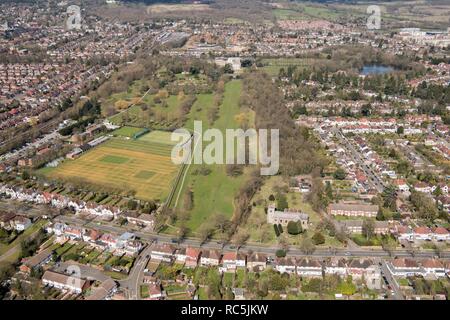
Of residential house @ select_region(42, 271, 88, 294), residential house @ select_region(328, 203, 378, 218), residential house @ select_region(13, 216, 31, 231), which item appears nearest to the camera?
residential house @ select_region(42, 271, 88, 294)

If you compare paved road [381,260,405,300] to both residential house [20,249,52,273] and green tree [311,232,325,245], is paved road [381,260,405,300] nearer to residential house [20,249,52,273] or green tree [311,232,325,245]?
green tree [311,232,325,245]

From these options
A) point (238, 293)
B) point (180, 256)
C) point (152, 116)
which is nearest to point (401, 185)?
point (238, 293)

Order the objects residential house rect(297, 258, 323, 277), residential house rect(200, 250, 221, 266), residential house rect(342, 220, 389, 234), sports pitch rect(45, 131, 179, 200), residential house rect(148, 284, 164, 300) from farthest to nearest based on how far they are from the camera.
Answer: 1. sports pitch rect(45, 131, 179, 200)
2. residential house rect(342, 220, 389, 234)
3. residential house rect(200, 250, 221, 266)
4. residential house rect(297, 258, 323, 277)
5. residential house rect(148, 284, 164, 300)

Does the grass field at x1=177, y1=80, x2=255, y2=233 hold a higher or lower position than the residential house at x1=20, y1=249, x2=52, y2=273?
lower

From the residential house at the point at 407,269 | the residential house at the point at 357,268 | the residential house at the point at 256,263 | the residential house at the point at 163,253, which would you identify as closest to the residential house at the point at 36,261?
the residential house at the point at 163,253

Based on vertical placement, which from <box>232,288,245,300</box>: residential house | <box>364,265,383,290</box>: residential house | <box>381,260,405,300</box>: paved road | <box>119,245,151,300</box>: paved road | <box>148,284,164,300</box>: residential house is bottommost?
<box>381,260,405,300</box>: paved road

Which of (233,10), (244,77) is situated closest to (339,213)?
(244,77)

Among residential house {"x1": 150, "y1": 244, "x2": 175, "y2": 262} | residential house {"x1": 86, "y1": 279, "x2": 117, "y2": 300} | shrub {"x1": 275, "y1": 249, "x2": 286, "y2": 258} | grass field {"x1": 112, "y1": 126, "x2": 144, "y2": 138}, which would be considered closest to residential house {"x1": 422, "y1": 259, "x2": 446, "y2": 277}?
shrub {"x1": 275, "y1": 249, "x2": 286, "y2": 258}

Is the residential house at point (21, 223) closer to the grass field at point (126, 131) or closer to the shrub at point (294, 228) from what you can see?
the shrub at point (294, 228)

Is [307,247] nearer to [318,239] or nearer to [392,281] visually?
[318,239]
